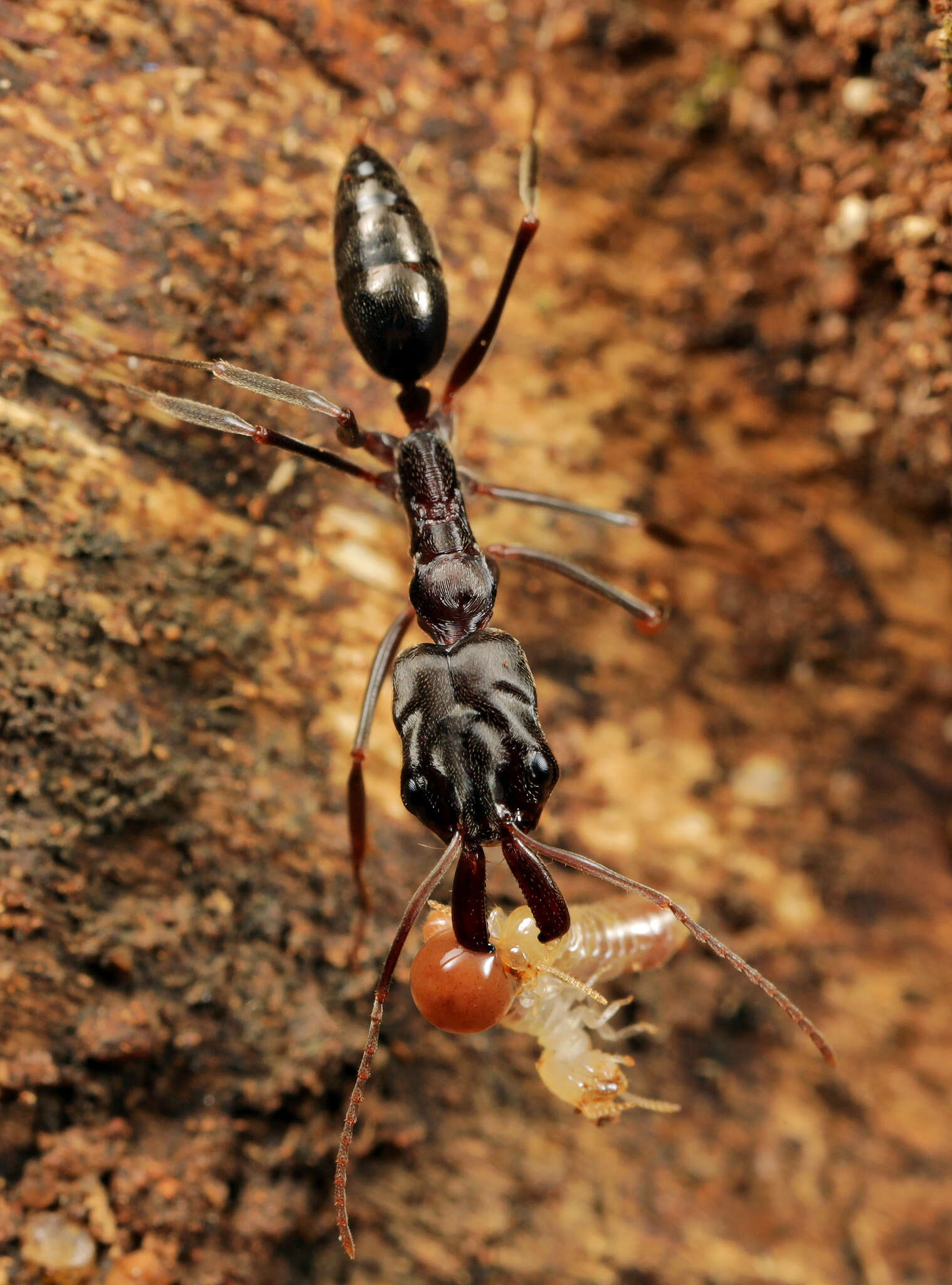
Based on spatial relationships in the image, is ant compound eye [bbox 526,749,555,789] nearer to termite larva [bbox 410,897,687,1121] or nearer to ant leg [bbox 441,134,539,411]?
termite larva [bbox 410,897,687,1121]

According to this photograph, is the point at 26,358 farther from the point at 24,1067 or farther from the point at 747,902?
the point at 747,902

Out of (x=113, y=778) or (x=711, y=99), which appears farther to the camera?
(x=711, y=99)

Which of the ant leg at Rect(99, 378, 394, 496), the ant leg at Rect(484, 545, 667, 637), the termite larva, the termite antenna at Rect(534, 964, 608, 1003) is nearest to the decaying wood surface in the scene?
the ant leg at Rect(99, 378, 394, 496)

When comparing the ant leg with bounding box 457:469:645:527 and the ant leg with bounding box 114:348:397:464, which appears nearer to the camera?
the ant leg with bounding box 114:348:397:464

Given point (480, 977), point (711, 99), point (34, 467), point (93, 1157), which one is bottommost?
point (93, 1157)

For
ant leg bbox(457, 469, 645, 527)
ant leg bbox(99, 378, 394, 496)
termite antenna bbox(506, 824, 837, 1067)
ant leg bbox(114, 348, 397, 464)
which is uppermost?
ant leg bbox(114, 348, 397, 464)

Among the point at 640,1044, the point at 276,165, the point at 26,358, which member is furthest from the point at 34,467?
the point at 640,1044
